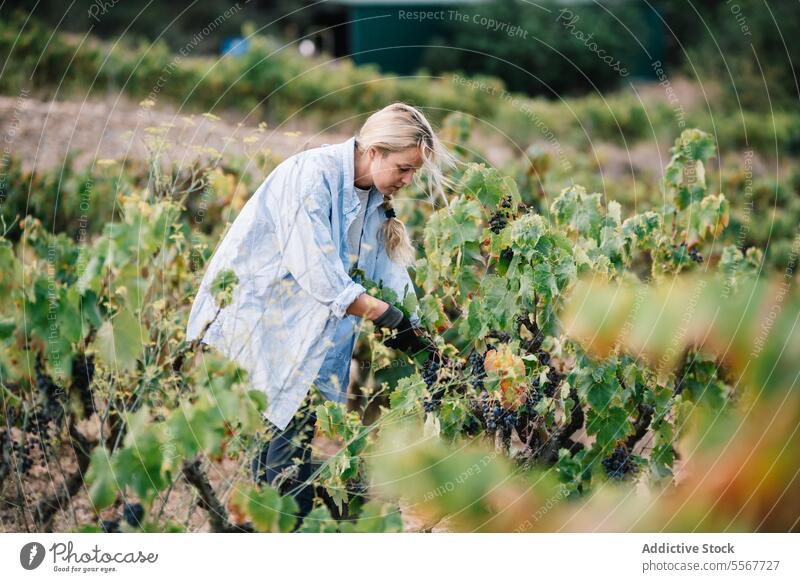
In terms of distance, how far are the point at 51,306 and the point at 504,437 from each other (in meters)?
1.39

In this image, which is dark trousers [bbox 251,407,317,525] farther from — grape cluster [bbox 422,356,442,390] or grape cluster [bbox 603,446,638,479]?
grape cluster [bbox 603,446,638,479]

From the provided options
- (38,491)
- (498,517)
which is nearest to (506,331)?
(498,517)

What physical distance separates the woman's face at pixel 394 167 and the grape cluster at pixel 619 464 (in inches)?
41.1

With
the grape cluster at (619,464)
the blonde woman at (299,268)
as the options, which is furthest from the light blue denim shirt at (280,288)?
the grape cluster at (619,464)

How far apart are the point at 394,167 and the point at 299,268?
0.43 m

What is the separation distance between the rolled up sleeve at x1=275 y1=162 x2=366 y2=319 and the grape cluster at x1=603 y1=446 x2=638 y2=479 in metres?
0.93

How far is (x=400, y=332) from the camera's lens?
2.79 metres

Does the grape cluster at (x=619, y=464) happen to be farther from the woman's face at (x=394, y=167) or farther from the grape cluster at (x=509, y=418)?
the woman's face at (x=394, y=167)

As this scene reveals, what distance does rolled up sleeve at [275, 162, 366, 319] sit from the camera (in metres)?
2.61
